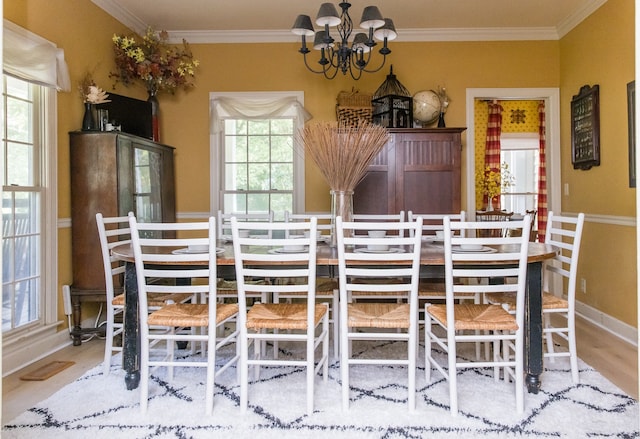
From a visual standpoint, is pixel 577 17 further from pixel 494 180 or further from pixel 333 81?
pixel 494 180

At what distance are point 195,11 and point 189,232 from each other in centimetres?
207

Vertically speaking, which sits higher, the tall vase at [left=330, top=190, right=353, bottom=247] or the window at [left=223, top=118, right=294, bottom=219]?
the window at [left=223, top=118, right=294, bottom=219]

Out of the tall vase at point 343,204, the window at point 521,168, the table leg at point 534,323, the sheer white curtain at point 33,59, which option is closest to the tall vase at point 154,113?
the sheer white curtain at point 33,59

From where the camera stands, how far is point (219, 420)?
2232mm

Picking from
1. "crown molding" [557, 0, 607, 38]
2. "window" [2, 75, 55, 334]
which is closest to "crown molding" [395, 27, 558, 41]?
"crown molding" [557, 0, 607, 38]

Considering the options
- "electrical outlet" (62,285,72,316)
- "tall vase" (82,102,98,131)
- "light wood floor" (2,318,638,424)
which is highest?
"tall vase" (82,102,98,131)

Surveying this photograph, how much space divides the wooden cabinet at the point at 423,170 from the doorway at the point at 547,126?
1.83ft

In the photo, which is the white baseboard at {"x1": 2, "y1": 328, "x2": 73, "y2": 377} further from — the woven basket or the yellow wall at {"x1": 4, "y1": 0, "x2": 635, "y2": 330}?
the woven basket

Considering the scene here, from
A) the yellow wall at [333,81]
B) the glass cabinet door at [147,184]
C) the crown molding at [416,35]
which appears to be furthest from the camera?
the crown molding at [416,35]

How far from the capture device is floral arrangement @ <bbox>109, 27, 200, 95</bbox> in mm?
4262

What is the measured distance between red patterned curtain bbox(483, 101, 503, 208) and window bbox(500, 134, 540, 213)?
0.18 m

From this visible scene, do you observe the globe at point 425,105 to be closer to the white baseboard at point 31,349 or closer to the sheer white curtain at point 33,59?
the sheer white curtain at point 33,59

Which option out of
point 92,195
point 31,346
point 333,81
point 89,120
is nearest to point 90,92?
point 89,120

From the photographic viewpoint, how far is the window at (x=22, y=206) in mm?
3102
